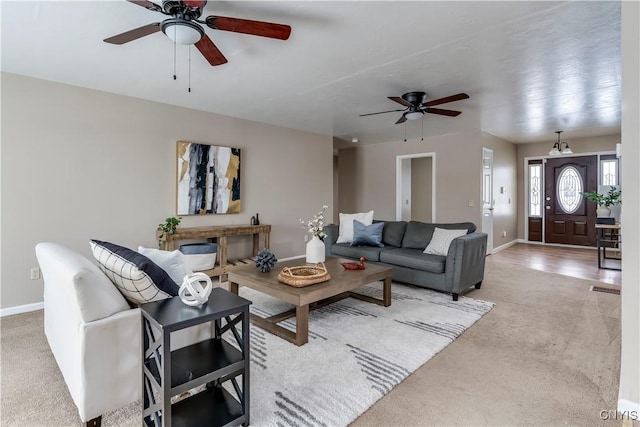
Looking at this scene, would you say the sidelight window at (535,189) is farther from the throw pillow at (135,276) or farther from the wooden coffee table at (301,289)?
the throw pillow at (135,276)

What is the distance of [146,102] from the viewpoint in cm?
414

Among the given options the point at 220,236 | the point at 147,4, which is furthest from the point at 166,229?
the point at 147,4

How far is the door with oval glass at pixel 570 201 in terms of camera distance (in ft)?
23.5

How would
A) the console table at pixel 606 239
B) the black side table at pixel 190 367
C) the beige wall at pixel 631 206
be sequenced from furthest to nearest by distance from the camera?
1. the console table at pixel 606 239
2. the beige wall at pixel 631 206
3. the black side table at pixel 190 367

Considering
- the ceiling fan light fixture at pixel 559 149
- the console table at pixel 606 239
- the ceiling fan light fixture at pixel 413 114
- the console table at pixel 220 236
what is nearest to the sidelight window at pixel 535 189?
the ceiling fan light fixture at pixel 559 149

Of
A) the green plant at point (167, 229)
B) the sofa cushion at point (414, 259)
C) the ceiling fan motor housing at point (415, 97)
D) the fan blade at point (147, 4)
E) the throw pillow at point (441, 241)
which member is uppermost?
the ceiling fan motor housing at point (415, 97)

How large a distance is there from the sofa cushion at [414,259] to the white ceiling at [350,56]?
196cm

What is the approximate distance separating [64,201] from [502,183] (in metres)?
7.76

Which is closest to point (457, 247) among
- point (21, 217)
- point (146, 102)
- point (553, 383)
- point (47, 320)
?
point (553, 383)

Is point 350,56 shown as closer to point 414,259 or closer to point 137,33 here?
point 137,33

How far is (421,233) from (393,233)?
427 millimetres

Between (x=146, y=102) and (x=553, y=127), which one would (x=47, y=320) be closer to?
(x=146, y=102)

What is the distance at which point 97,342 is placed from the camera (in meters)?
1.55

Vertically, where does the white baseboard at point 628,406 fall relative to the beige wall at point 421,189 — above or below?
below
